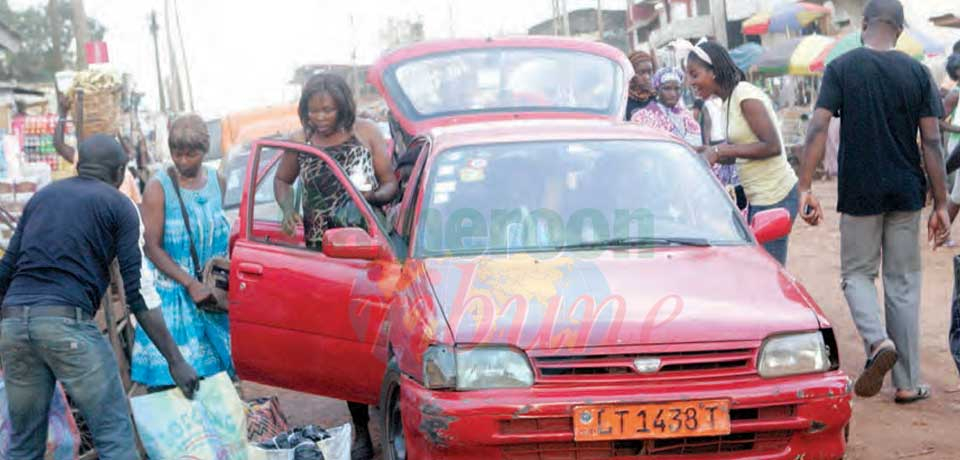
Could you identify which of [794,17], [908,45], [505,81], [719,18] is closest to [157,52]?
[719,18]

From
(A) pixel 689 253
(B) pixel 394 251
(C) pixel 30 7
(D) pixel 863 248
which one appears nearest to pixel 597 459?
(A) pixel 689 253

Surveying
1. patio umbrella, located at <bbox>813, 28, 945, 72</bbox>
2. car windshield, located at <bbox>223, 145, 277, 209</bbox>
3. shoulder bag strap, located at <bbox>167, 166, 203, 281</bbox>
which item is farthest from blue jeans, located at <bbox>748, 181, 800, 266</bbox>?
patio umbrella, located at <bbox>813, 28, 945, 72</bbox>

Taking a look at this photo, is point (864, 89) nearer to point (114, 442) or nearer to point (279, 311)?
point (279, 311)

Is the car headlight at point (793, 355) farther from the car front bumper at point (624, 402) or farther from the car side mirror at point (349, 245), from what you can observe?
the car side mirror at point (349, 245)

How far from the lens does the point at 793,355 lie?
4.22 m

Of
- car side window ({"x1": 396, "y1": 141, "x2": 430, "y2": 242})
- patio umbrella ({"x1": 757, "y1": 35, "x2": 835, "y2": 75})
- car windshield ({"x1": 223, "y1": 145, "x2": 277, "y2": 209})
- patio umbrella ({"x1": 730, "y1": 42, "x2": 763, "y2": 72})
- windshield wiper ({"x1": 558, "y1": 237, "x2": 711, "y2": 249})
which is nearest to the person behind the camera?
windshield wiper ({"x1": 558, "y1": 237, "x2": 711, "y2": 249})

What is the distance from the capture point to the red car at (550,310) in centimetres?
410

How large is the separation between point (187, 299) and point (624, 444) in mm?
2377

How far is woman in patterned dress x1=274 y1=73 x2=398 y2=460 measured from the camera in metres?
6.00

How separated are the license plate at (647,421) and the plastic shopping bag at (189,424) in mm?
1674

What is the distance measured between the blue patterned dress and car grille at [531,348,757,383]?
2.08 meters

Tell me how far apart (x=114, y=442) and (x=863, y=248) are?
3.89m

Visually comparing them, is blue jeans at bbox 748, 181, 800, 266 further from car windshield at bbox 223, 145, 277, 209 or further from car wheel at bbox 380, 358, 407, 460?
car windshield at bbox 223, 145, 277, 209

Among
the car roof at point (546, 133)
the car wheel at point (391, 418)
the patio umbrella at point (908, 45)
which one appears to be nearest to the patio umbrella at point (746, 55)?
the patio umbrella at point (908, 45)
